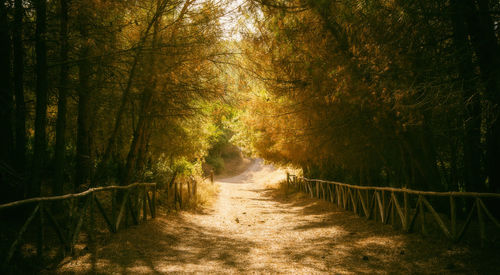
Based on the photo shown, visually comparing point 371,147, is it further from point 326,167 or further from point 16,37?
point 16,37

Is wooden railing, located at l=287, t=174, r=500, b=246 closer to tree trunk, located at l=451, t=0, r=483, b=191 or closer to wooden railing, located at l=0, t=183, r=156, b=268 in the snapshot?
tree trunk, located at l=451, t=0, r=483, b=191

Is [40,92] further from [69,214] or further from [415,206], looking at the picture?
[415,206]

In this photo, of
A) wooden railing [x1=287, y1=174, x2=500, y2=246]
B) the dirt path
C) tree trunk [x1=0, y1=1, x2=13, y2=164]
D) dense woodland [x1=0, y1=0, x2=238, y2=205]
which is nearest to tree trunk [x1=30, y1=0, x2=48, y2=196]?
dense woodland [x1=0, y1=0, x2=238, y2=205]

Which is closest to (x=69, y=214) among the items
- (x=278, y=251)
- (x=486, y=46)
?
(x=278, y=251)

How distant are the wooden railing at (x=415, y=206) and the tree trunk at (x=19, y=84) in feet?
25.2

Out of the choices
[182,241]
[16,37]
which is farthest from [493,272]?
[16,37]

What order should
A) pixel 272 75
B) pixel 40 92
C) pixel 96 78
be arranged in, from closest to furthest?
pixel 40 92, pixel 96 78, pixel 272 75

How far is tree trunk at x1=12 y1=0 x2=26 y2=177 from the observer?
5969 mm

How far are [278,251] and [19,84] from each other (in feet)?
19.3

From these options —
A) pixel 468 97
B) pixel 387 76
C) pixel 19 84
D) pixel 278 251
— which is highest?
pixel 19 84

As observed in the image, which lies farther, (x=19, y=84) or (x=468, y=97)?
(x=19, y=84)

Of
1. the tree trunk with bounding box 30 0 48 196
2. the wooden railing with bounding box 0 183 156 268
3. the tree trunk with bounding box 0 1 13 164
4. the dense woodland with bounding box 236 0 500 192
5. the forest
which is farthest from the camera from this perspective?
the tree trunk with bounding box 0 1 13 164

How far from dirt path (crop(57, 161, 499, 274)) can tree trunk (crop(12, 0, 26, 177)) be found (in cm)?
245

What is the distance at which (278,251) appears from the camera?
6.72 metres
